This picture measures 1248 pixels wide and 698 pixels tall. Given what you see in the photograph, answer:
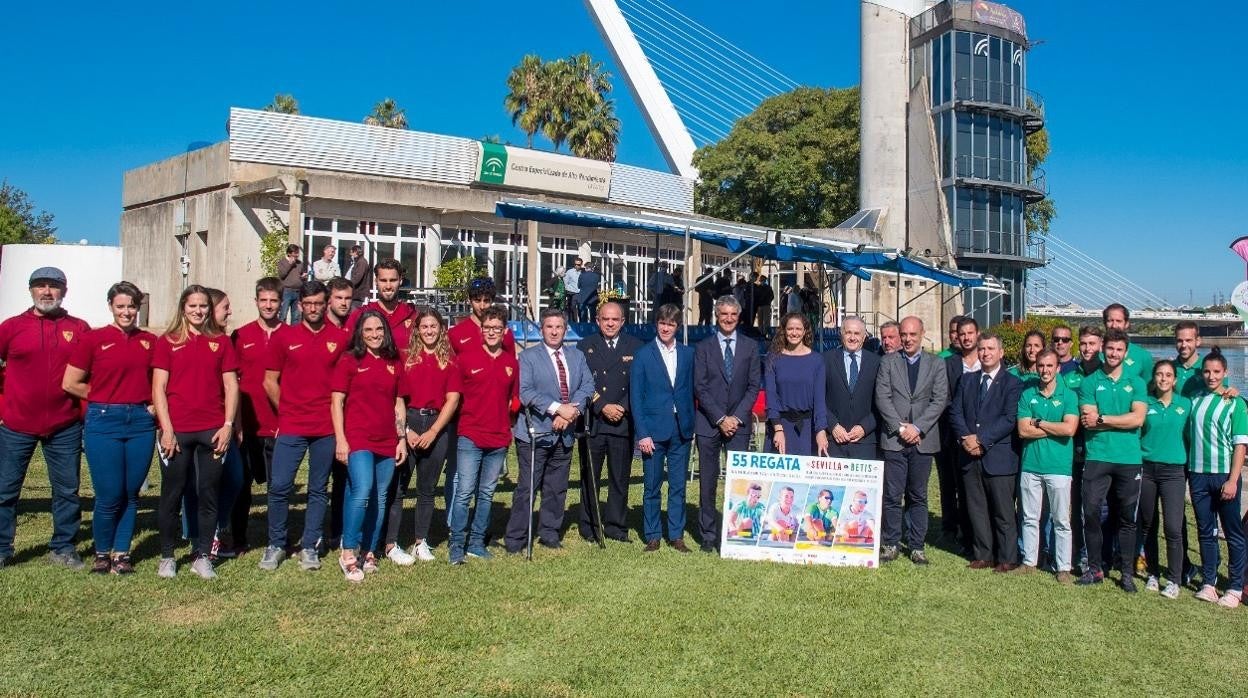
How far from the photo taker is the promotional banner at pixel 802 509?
242 inches

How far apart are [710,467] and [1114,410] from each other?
256cm

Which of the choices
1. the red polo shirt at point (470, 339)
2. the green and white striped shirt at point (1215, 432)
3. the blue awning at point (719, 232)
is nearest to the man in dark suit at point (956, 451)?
the green and white striped shirt at point (1215, 432)

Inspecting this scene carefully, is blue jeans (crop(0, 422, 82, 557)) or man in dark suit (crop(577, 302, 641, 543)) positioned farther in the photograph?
man in dark suit (crop(577, 302, 641, 543))

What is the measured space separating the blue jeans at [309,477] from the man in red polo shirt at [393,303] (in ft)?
2.79

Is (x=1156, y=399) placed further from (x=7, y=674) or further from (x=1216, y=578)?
(x=7, y=674)

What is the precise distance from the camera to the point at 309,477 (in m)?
5.45

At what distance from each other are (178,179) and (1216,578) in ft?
73.9

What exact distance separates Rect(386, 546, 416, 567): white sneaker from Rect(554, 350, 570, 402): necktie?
140 centimetres

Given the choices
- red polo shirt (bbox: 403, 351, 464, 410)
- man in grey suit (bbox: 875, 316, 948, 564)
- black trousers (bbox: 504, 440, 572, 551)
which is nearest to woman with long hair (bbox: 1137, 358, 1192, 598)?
man in grey suit (bbox: 875, 316, 948, 564)

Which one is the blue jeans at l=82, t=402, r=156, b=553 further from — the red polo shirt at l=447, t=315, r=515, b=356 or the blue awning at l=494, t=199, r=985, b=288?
the blue awning at l=494, t=199, r=985, b=288

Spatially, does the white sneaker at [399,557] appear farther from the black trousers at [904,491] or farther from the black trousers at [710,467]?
the black trousers at [904,491]

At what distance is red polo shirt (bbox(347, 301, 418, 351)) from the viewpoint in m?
5.71

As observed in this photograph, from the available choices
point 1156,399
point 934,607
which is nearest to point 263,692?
point 934,607

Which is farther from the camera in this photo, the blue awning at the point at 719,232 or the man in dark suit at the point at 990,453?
the blue awning at the point at 719,232
